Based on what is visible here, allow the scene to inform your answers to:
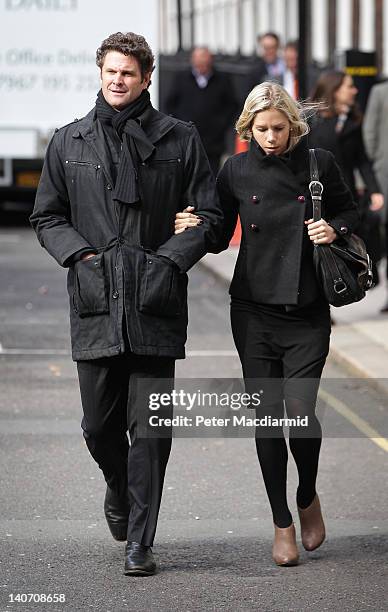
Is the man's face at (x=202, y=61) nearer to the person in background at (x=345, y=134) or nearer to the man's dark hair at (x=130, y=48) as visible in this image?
the person in background at (x=345, y=134)

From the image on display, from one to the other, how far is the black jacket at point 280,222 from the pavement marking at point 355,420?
235 cm

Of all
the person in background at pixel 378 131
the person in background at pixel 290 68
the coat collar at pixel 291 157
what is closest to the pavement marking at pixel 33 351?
the person in background at pixel 378 131

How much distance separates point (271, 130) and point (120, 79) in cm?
62

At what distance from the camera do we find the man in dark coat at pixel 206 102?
65.6ft

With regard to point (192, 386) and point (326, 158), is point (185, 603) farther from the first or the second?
point (192, 386)

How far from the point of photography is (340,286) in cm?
592

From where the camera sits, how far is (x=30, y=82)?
68.7ft

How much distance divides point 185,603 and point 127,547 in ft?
1.45

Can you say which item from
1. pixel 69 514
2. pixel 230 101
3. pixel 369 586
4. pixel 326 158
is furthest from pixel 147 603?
pixel 230 101

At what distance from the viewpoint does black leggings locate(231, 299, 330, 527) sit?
5996 millimetres

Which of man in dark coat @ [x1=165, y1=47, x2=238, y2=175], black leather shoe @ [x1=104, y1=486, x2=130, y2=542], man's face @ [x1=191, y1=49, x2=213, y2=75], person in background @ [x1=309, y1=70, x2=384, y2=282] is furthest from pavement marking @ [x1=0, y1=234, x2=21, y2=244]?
black leather shoe @ [x1=104, y1=486, x2=130, y2=542]

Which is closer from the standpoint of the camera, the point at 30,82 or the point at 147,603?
the point at 147,603

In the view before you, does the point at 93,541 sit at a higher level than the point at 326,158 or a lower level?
lower

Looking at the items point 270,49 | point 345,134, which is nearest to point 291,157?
point 345,134
